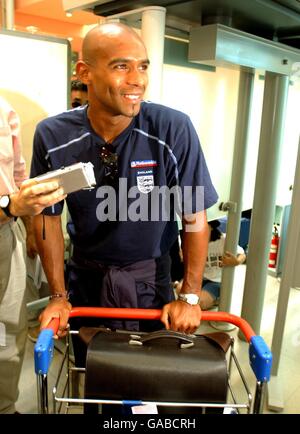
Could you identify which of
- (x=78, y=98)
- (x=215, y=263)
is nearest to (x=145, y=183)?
(x=215, y=263)

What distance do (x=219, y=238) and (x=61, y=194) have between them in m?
2.19

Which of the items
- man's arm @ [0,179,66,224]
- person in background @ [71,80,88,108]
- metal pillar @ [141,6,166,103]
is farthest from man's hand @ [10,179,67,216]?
person in background @ [71,80,88,108]

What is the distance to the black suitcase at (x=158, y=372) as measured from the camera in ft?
3.05

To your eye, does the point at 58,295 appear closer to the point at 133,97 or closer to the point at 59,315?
the point at 59,315

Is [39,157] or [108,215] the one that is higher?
[39,157]

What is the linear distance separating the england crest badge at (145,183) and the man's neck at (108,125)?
6.2 inches

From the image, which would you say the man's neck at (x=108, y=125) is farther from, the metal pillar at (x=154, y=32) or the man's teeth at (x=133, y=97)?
the metal pillar at (x=154, y=32)

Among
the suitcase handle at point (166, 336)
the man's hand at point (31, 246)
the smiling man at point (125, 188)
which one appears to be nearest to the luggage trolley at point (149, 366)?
the suitcase handle at point (166, 336)

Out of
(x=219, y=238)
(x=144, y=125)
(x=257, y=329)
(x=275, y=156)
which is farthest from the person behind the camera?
(x=219, y=238)

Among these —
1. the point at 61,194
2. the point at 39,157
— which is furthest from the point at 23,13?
the point at 61,194

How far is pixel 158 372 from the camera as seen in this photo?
3.06 feet

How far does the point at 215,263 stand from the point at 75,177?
213 centimetres

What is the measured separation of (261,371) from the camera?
35.9 inches
